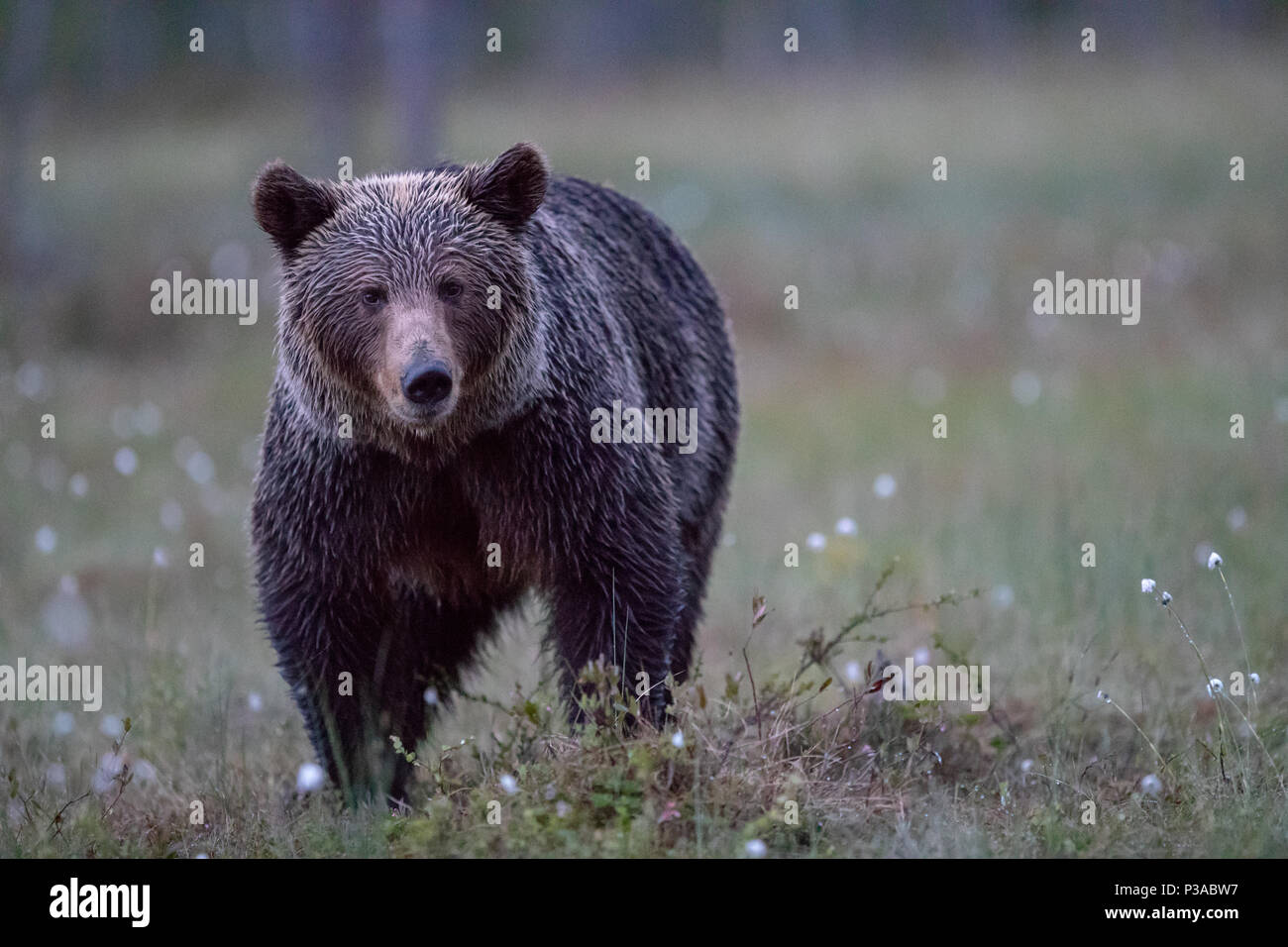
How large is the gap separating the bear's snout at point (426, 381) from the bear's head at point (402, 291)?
0.08 meters

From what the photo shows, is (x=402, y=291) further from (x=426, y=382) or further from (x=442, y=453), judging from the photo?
(x=442, y=453)

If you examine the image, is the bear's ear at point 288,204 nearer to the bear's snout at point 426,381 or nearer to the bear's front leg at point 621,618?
the bear's snout at point 426,381

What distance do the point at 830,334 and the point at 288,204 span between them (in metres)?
14.5

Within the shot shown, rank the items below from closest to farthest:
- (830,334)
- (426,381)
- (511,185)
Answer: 1. (426,381)
2. (511,185)
3. (830,334)

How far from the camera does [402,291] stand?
17.3 ft

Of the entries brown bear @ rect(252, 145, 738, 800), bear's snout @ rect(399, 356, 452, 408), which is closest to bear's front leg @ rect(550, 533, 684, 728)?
brown bear @ rect(252, 145, 738, 800)

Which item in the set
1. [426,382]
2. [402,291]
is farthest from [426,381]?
[402,291]

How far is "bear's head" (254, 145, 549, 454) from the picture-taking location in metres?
5.28

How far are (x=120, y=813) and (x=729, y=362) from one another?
365 cm

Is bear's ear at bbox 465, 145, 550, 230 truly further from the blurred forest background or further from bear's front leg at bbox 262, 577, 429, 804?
the blurred forest background

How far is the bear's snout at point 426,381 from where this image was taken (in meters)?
4.96
